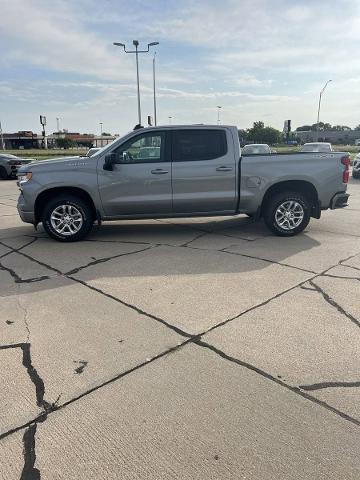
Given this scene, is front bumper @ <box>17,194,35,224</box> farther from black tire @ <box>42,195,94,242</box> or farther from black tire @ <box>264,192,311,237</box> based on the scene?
black tire @ <box>264,192,311,237</box>

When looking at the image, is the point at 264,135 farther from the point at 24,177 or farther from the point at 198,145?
the point at 24,177

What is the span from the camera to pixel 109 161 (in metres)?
6.27

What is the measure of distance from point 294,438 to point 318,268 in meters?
3.17

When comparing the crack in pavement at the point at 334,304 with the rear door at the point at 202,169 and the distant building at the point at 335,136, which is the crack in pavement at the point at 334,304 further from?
the distant building at the point at 335,136

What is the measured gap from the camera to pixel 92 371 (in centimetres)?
294

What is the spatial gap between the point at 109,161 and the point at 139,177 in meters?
0.55

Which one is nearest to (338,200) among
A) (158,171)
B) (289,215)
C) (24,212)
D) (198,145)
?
(289,215)

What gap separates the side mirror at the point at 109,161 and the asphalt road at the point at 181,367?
5.23ft

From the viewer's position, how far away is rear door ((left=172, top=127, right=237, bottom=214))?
6523 millimetres

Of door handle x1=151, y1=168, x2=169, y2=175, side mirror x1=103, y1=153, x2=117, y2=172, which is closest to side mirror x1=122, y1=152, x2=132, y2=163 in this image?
side mirror x1=103, y1=153, x2=117, y2=172

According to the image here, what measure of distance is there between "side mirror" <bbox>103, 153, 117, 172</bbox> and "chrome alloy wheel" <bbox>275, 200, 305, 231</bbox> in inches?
115

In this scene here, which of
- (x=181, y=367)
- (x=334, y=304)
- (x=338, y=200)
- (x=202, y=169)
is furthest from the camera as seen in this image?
(x=338, y=200)

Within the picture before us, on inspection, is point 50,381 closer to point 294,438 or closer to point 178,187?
point 294,438

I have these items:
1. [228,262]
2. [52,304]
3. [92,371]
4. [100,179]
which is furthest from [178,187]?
[92,371]
